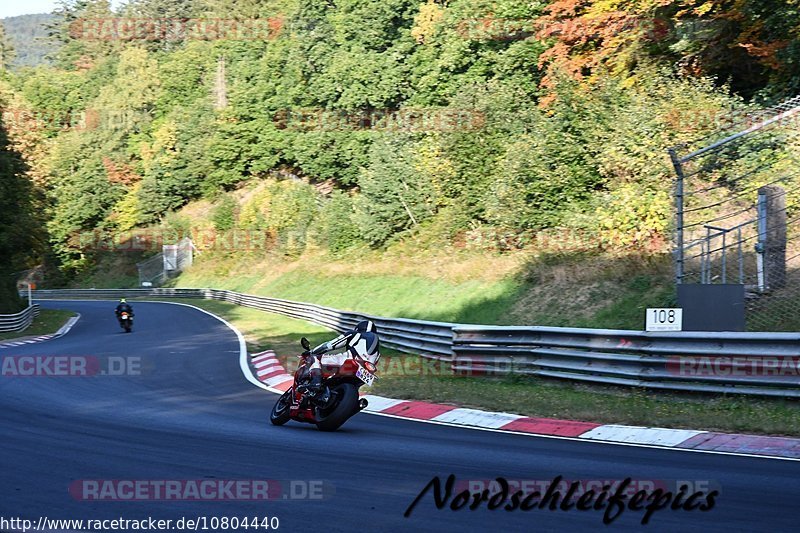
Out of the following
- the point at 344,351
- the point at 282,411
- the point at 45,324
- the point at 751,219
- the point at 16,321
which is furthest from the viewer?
the point at 45,324

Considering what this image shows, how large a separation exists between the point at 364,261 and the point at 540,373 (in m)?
27.6

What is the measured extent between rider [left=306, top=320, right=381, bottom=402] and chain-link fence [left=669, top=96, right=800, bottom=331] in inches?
231

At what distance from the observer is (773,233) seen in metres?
15.1

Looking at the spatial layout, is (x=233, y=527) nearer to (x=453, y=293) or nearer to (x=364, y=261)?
(x=453, y=293)

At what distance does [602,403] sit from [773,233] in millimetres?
5242

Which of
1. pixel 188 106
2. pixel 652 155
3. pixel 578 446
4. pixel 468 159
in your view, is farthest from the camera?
pixel 188 106

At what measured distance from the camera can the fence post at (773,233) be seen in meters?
14.8

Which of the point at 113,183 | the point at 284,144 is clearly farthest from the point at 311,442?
the point at 113,183

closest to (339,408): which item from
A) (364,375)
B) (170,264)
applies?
(364,375)

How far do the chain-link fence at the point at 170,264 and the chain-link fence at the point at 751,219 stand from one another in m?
52.9

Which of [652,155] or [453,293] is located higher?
[652,155]

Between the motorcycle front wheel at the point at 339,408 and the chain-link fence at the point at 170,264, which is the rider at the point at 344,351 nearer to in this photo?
the motorcycle front wheel at the point at 339,408

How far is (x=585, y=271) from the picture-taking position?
74.3ft

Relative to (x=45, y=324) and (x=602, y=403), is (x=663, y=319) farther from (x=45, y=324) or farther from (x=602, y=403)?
(x=45, y=324)
